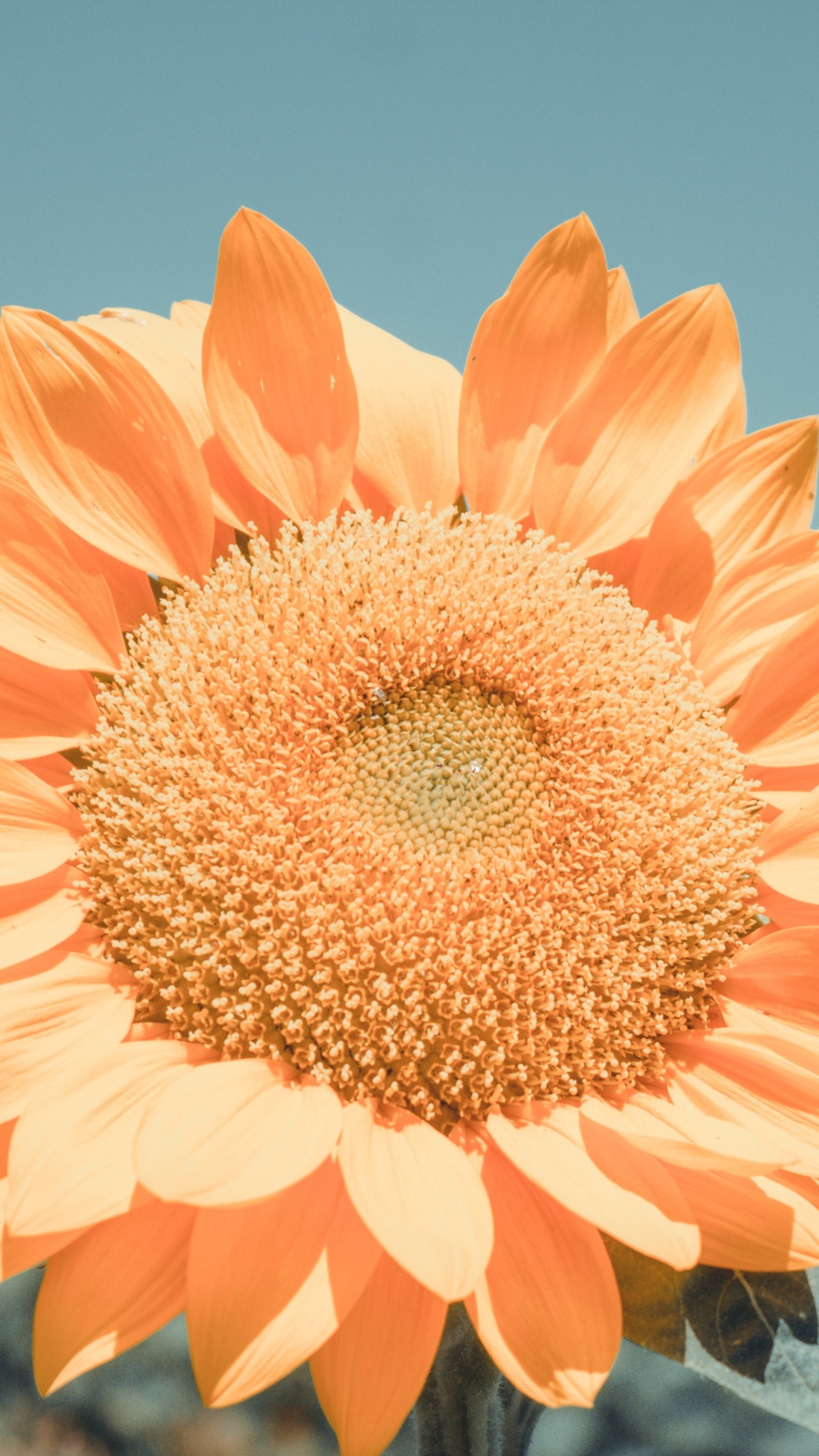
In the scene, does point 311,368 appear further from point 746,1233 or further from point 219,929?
point 746,1233

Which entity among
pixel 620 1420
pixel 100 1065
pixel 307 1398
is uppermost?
pixel 100 1065

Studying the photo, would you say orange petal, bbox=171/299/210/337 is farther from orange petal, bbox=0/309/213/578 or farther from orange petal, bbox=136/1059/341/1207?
orange petal, bbox=136/1059/341/1207

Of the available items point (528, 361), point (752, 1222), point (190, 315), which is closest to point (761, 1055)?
point (752, 1222)

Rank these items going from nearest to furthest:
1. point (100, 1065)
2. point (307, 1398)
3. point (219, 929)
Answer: point (100, 1065), point (219, 929), point (307, 1398)

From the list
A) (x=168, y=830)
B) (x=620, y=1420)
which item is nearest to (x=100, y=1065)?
(x=168, y=830)

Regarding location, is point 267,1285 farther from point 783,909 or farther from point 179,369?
point 179,369

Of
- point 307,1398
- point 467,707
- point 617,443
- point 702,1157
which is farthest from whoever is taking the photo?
point 307,1398
